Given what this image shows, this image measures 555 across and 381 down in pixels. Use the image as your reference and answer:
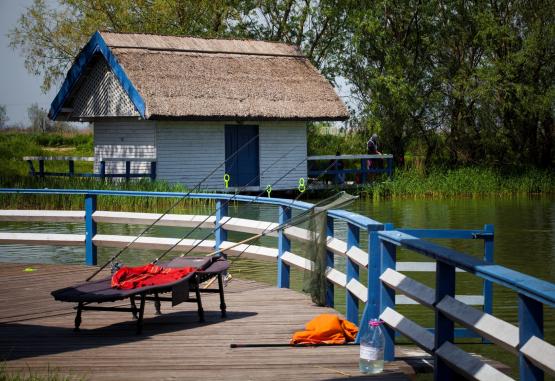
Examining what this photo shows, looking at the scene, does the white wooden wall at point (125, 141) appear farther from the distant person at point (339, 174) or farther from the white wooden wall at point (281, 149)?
the distant person at point (339, 174)

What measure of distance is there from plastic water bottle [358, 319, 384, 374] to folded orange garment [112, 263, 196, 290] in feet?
7.46

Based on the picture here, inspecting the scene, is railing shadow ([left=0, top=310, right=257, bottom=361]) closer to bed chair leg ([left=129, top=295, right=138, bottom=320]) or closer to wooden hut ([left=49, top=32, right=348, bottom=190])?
bed chair leg ([left=129, top=295, right=138, bottom=320])

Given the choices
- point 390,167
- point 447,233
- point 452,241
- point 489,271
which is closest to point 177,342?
point 447,233

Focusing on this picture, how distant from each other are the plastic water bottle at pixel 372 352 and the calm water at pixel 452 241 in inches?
132

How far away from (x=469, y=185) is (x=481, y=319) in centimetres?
3125

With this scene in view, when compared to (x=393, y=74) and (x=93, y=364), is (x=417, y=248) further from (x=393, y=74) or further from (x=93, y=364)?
(x=393, y=74)

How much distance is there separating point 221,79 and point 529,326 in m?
29.5

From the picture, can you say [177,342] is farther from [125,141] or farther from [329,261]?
[125,141]

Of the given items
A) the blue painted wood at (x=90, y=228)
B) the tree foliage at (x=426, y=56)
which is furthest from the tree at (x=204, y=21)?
the blue painted wood at (x=90, y=228)

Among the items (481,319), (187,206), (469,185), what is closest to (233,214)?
(187,206)

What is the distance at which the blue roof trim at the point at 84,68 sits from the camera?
31578 millimetres

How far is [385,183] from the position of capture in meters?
35.7

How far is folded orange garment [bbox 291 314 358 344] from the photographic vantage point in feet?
27.1

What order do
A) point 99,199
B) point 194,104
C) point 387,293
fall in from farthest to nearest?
point 194,104 → point 99,199 → point 387,293
